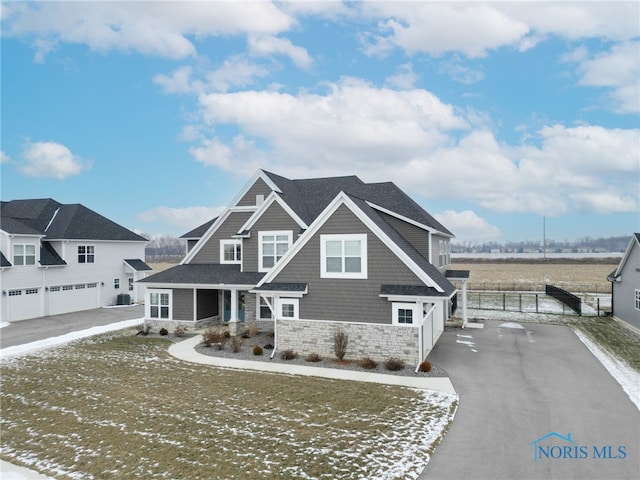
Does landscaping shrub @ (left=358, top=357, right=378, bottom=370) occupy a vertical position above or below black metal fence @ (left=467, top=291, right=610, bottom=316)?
above

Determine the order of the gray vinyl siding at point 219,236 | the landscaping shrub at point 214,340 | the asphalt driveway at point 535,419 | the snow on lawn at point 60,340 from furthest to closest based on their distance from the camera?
the gray vinyl siding at point 219,236 → the landscaping shrub at point 214,340 → the snow on lawn at point 60,340 → the asphalt driveway at point 535,419

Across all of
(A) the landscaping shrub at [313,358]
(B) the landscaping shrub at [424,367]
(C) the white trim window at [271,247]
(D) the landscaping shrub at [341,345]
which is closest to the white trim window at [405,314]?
(B) the landscaping shrub at [424,367]

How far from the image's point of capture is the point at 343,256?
16.4 metres

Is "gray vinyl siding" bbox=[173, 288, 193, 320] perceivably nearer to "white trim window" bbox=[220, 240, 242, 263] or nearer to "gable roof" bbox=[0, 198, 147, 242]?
"white trim window" bbox=[220, 240, 242, 263]

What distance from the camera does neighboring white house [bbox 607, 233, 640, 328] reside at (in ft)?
75.5

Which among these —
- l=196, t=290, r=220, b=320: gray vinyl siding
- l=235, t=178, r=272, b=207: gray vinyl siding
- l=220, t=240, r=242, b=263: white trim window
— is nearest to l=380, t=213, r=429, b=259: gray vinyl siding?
l=235, t=178, r=272, b=207: gray vinyl siding

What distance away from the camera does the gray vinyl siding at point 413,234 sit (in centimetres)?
2012

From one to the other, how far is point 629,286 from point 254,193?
922 inches

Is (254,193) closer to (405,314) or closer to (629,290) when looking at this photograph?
(405,314)

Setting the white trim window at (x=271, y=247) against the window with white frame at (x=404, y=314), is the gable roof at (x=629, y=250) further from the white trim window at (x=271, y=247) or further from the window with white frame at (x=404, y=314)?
the white trim window at (x=271, y=247)

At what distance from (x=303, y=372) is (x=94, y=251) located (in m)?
25.5

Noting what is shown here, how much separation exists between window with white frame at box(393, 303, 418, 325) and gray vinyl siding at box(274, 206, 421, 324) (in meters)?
0.25

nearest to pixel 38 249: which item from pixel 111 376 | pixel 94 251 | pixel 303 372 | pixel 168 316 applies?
pixel 94 251

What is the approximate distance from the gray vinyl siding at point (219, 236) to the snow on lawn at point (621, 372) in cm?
1838
